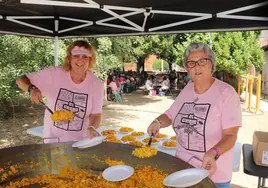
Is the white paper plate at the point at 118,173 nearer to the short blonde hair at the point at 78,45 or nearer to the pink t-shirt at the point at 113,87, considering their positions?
the short blonde hair at the point at 78,45

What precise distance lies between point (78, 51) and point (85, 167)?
79cm

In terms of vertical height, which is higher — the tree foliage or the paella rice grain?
the tree foliage

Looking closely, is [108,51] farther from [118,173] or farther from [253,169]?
[118,173]

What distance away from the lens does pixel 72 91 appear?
195 cm

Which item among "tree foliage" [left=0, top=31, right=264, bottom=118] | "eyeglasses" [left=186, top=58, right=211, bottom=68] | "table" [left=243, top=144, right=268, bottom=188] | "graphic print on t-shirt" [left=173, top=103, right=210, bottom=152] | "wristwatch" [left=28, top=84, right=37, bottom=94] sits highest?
"tree foliage" [left=0, top=31, right=264, bottom=118]

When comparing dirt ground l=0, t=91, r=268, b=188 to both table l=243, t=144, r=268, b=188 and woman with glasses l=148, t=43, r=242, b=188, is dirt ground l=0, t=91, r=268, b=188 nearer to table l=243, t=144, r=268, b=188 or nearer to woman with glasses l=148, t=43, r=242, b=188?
table l=243, t=144, r=268, b=188

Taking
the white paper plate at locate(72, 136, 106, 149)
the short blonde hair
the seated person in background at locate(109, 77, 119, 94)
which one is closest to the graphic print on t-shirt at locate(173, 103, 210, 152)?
the white paper plate at locate(72, 136, 106, 149)

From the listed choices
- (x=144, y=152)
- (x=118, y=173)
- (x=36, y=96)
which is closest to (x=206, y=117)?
(x=144, y=152)

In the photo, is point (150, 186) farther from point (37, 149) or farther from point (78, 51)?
point (78, 51)

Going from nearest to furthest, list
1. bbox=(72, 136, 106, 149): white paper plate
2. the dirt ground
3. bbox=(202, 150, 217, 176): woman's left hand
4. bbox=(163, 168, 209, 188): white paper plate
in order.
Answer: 1. bbox=(163, 168, 209, 188): white paper plate
2. bbox=(202, 150, 217, 176): woman's left hand
3. bbox=(72, 136, 106, 149): white paper plate
4. the dirt ground

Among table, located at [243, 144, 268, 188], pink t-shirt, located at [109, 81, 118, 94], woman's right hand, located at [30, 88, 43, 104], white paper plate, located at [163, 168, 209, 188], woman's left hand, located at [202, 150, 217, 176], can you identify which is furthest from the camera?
pink t-shirt, located at [109, 81, 118, 94]

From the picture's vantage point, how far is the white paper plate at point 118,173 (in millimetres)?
1313

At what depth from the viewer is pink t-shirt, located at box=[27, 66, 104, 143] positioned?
75.4 inches

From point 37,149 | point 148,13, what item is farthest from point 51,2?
point 37,149
